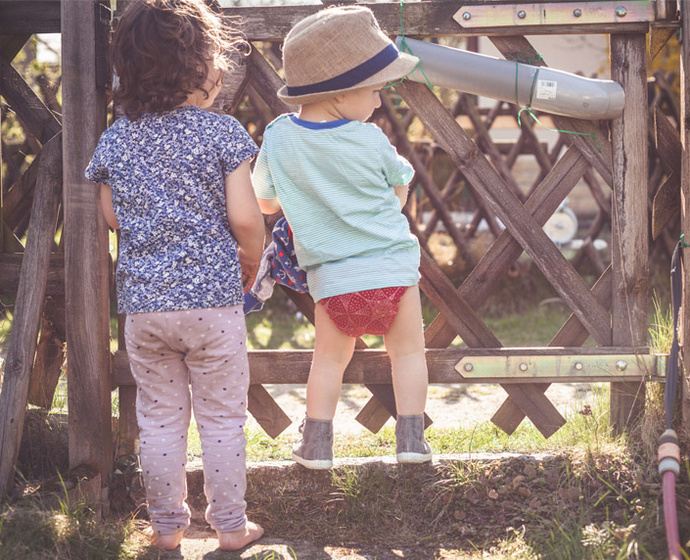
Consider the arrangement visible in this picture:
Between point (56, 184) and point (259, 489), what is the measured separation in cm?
132

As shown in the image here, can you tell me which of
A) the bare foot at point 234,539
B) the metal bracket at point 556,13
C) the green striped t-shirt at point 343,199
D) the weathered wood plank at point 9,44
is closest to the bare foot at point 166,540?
the bare foot at point 234,539

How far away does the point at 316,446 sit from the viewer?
8.34 feet

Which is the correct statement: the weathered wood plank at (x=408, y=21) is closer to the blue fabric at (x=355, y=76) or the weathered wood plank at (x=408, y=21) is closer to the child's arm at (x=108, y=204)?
the blue fabric at (x=355, y=76)

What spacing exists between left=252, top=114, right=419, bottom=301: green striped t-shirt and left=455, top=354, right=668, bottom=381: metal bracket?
1.88 ft

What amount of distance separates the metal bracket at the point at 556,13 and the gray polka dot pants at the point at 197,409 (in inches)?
53.3

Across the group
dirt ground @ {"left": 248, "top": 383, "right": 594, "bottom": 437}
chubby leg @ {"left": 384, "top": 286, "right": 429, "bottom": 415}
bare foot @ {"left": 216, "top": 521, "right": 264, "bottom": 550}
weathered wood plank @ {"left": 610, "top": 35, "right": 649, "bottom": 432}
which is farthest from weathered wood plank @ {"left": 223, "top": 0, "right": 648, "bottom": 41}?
dirt ground @ {"left": 248, "top": 383, "right": 594, "bottom": 437}

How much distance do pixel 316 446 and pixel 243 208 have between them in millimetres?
809

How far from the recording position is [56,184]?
2799 millimetres

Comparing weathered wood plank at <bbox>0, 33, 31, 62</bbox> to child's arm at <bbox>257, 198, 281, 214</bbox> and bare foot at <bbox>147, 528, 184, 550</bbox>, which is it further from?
bare foot at <bbox>147, 528, 184, 550</bbox>

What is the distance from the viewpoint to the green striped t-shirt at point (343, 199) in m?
2.40

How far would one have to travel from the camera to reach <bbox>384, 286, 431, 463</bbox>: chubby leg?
2523 mm

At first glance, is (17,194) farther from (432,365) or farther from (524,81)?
(524,81)

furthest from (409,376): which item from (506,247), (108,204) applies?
(108,204)

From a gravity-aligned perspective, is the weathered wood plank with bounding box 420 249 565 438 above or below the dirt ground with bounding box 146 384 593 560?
above
